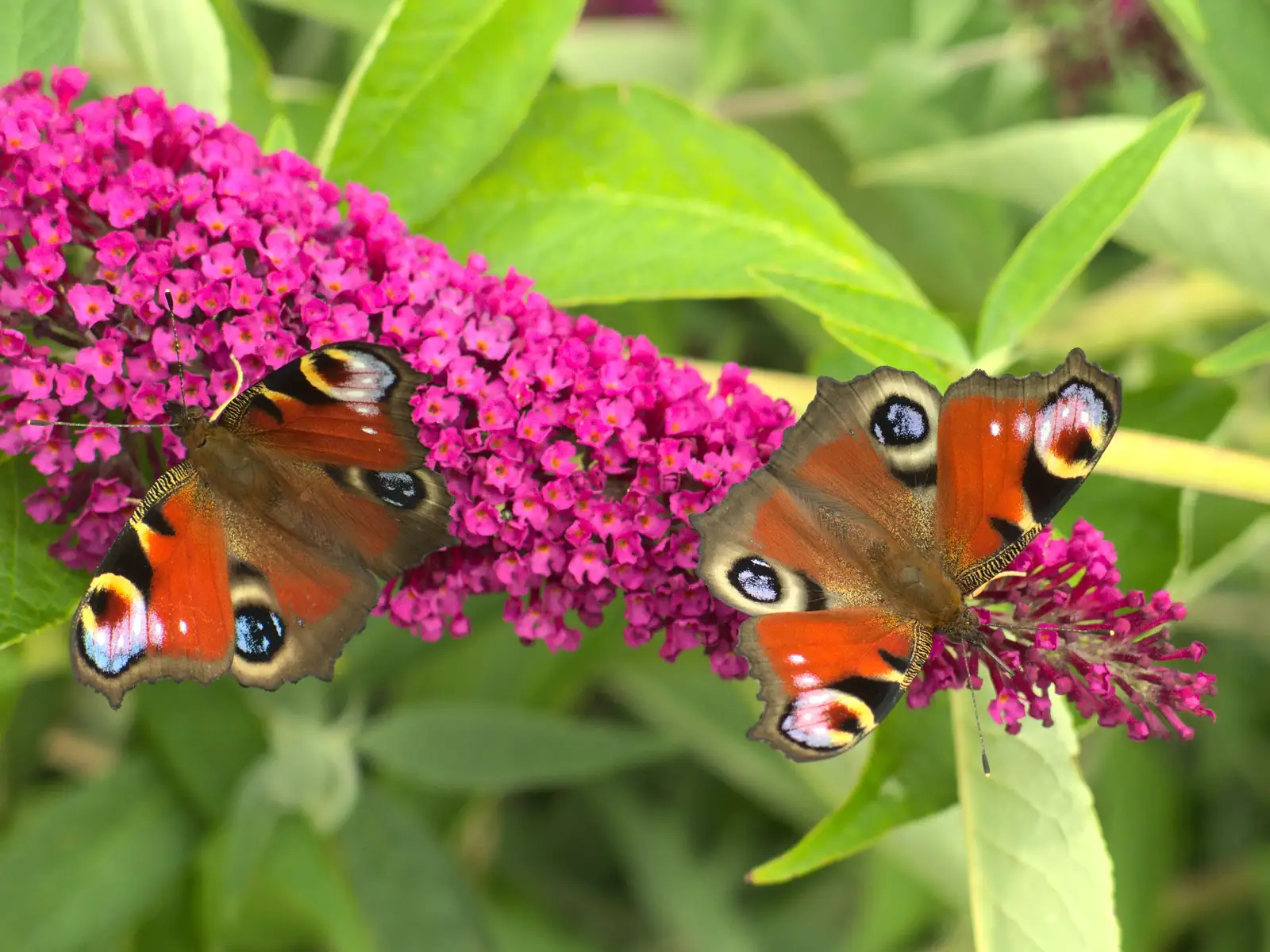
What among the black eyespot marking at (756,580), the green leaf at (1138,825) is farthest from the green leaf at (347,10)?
the green leaf at (1138,825)

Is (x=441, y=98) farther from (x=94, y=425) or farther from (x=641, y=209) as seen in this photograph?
(x=94, y=425)

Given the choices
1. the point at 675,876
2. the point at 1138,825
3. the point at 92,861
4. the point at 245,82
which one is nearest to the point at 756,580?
the point at 245,82

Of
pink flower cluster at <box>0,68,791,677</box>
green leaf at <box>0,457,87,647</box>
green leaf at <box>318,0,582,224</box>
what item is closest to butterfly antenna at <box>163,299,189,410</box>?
pink flower cluster at <box>0,68,791,677</box>

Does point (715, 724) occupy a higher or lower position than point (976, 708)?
lower

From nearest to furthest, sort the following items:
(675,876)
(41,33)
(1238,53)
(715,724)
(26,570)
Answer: (26,570), (41,33), (1238,53), (715,724), (675,876)

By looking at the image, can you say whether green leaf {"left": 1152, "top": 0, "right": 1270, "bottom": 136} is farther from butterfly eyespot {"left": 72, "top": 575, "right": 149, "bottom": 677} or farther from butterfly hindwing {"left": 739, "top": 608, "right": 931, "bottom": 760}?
butterfly eyespot {"left": 72, "top": 575, "right": 149, "bottom": 677}

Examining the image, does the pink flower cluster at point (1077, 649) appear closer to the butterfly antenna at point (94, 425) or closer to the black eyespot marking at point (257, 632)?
the black eyespot marking at point (257, 632)

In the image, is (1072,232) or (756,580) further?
(1072,232)
